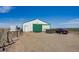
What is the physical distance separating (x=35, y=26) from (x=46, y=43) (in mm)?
252

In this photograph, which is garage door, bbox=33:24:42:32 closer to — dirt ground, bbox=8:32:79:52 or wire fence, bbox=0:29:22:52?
dirt ground, bbox=8:32:79:52

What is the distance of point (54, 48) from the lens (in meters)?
2.19

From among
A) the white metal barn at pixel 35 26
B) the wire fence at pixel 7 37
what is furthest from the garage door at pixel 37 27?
the wire fence at pixel 7 37

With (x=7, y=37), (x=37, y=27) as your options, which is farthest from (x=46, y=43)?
(x=7, y=37)

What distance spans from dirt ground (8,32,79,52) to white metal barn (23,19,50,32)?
5 centimetres

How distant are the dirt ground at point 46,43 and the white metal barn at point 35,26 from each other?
5cm

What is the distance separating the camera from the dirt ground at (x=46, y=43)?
216 centimetres

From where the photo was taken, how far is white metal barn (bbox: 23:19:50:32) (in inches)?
85.4

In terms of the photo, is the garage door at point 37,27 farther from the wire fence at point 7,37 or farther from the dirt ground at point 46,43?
the wire fence at point 7,37

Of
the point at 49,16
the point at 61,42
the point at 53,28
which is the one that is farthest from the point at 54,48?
the point at 49,16

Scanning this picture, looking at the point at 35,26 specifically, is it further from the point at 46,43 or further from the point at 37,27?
the point at 46,43
